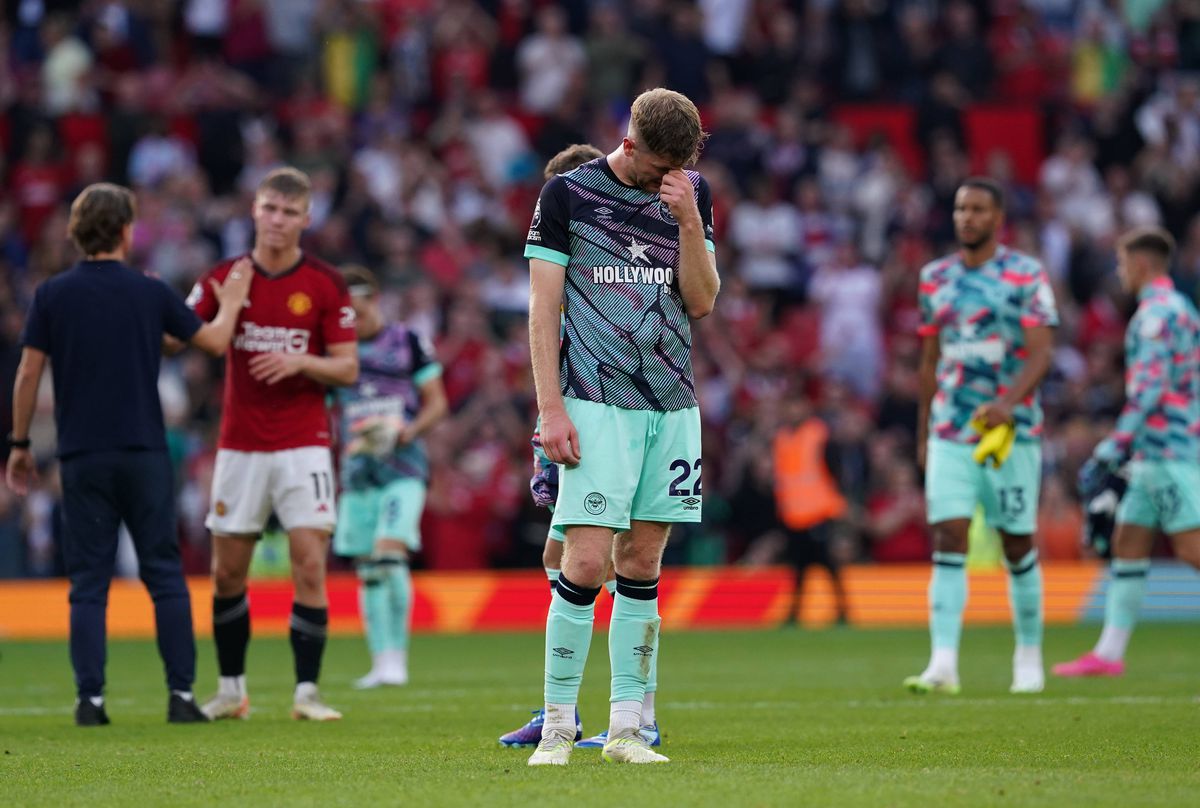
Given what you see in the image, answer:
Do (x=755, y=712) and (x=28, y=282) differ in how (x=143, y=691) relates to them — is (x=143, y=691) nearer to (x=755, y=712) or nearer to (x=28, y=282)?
(x=755, y=712)

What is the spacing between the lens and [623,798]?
5.80 m

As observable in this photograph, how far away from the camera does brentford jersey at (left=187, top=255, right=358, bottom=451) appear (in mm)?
9758

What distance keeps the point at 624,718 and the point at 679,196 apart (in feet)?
6.41

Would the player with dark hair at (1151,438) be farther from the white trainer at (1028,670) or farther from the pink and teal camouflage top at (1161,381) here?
the white trainer at (1028,670)

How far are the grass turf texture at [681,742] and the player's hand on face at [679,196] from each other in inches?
79.0

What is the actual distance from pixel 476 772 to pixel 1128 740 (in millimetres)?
2848

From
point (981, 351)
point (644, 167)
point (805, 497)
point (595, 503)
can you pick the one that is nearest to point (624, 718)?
point (595, 503)

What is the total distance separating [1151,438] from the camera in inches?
475

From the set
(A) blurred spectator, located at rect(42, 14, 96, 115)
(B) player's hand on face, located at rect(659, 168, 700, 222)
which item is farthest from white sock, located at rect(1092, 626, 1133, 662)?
(A) blurred spectator, located at rect(42, 14, 96, 115)

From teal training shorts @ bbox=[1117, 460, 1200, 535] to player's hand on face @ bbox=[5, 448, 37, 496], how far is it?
6.84m

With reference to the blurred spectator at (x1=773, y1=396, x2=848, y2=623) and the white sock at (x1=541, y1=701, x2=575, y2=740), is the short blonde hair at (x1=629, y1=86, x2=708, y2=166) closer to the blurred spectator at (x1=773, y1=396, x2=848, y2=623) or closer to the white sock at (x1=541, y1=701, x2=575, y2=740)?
the white sock at (x1=541, y1=701, x2=575, y2=740)

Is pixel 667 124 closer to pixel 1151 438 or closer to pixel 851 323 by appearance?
pixel 1151 438

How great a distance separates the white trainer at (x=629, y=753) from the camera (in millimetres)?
6945

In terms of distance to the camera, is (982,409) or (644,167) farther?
(982,409)
